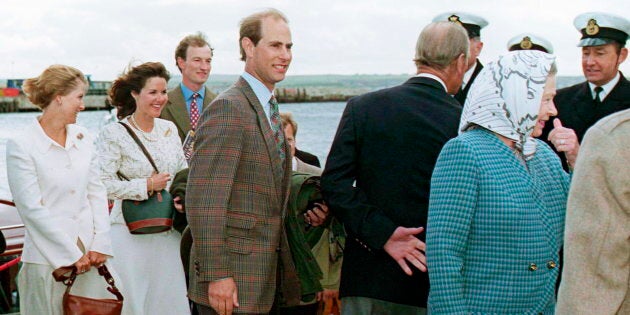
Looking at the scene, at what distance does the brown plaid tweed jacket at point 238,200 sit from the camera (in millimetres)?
3035

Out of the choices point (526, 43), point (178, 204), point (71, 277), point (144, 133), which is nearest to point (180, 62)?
point (144, 133)

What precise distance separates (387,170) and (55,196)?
1871 millimetres

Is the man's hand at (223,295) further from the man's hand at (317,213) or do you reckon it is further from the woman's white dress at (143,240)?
the woman's white dress at (143,240)

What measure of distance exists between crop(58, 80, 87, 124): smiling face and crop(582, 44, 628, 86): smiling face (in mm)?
2768

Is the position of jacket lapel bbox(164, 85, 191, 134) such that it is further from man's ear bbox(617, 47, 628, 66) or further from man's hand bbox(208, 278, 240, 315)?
man's ear bbox(617, 47, 628, 66)

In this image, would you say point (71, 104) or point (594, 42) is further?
point (594, 42)

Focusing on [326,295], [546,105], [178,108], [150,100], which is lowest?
[326,295]

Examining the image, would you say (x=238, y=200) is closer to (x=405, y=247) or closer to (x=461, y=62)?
(x=405, y=247)

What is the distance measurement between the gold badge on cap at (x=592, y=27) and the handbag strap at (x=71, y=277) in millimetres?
2943

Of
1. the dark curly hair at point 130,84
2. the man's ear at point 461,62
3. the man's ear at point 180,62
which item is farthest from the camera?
the man's ear at point 180,62

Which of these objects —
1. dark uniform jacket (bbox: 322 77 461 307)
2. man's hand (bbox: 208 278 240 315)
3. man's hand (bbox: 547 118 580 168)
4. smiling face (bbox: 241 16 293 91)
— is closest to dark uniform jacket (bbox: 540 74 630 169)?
man's hand (bbox: 547 118 580 168)

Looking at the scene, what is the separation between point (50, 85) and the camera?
4.15 m

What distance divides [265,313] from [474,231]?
40.4 inches

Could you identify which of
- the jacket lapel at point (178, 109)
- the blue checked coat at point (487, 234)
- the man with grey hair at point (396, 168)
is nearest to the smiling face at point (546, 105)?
the blue checked coat at point (487, 234)
